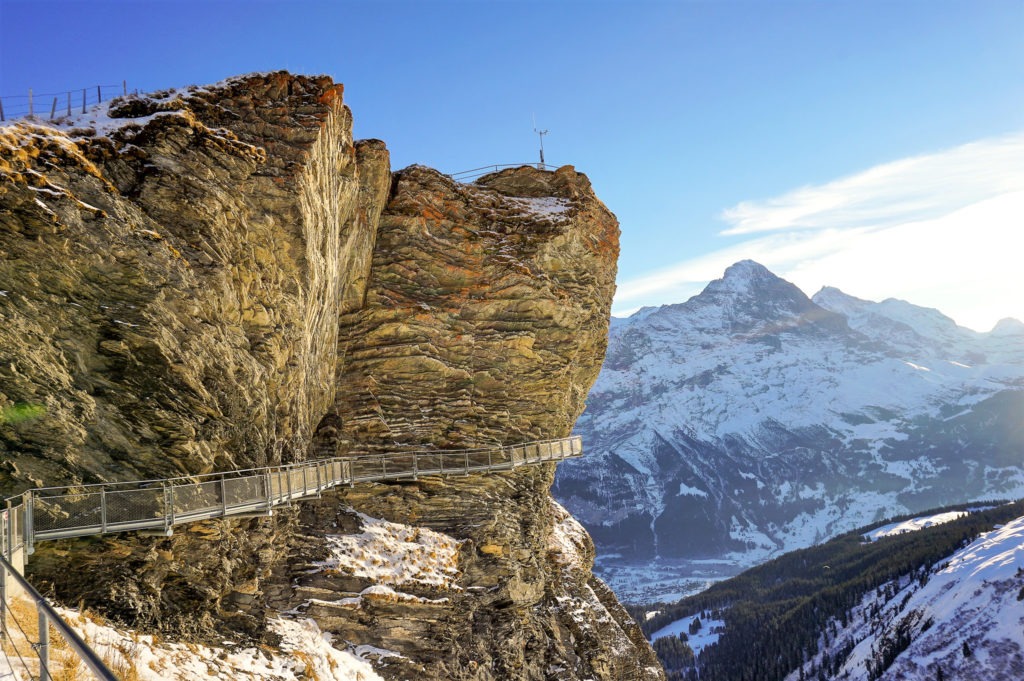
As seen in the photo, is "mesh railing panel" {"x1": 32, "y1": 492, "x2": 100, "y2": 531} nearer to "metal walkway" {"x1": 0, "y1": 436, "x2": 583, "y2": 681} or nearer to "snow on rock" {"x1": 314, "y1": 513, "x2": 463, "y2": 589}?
"metal walkway" {"x1": 0, "y1": 436, "x2": 583, "y2": 681}

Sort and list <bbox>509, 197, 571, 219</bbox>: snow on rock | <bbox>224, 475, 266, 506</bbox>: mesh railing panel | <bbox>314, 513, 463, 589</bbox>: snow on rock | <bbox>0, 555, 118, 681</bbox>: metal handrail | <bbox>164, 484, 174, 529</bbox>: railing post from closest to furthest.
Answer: <bbox>0, 555, 118, 681</bbox>: metal handrail < <bbox>164, 484, 174, 529</bbox>: railing post < <bbox>224, 475, 266, 506</bbox>: mesh railing panel < <bbox>314, 513, 463, 589</bbox>: snow on rock < <bbox>509, 197, 571, 219</bbox>: snow on rock

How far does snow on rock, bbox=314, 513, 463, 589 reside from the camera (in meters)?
29.4

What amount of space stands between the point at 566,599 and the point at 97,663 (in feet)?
123

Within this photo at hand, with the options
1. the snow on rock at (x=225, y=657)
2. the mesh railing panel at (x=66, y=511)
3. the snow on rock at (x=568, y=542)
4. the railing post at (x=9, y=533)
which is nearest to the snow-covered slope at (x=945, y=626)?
the snow on rock at (x=568, y=542)

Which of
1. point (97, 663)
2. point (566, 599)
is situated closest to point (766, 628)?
point (566, 599)

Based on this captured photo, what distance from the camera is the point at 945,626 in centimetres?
13938

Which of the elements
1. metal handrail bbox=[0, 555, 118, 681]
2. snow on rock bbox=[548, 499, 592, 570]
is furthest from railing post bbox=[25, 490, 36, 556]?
snow on rock bbox=[548, 499, 592, 570]

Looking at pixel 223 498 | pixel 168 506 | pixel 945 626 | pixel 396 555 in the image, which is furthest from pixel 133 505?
pixel 945 626

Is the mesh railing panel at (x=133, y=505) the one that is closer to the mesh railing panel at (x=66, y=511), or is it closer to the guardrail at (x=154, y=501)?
the guardrail at (x=154, y=501)

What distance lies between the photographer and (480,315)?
38188mm

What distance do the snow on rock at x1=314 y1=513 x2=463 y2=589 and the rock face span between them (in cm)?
17

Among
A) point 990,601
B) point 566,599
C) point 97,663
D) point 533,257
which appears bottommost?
point 990,601

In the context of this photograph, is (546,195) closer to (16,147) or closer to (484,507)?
(484,507)

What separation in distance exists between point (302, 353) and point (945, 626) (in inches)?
5897
